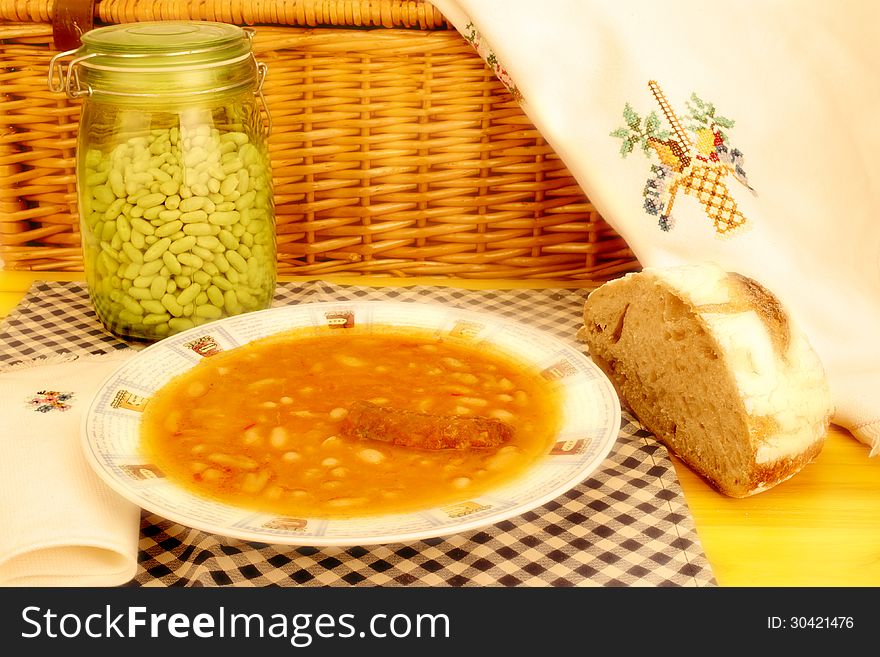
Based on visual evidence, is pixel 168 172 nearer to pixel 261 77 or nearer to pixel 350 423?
pixel 261 77

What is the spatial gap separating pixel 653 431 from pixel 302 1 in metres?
0.94

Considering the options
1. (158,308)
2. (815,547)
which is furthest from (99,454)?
(815,547)

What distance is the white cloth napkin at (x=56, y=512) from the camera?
Result: 1179 millimetres

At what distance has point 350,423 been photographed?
132 centimetres

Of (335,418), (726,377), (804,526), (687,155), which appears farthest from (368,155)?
(804,526)

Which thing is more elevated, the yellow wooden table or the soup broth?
the soup broth

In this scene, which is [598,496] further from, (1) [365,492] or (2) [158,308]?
(2) [158,308]

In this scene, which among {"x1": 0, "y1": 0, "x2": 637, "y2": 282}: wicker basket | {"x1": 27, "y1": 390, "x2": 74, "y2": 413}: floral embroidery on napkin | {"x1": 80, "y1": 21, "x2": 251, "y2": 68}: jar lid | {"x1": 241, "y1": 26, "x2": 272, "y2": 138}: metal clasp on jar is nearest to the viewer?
{"x1": 27, "y1": 390, "x2": 74, "y2": 413}: floral embroidery on napkin

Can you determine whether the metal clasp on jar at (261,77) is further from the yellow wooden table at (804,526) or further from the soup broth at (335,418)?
the yellow wooden table at (804,526)

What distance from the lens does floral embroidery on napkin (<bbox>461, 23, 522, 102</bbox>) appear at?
1.80m

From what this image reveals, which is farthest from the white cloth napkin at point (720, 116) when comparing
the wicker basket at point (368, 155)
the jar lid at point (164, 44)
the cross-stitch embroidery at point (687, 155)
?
the jar lid at point (164, 44)

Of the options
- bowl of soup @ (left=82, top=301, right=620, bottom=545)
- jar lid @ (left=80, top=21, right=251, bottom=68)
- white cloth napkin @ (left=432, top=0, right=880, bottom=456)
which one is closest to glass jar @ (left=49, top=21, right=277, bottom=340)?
jar lid @ (left=80, top=21, right=251, bottom=68)

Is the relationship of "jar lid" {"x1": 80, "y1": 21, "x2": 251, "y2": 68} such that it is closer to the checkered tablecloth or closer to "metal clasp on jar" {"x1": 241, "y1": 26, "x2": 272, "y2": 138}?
"metal clasp on jar" {"x1": 241, "y1": 26, "x2": 272, "y2": 138}

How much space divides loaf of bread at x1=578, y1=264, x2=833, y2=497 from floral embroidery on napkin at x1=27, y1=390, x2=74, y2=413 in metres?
0.81
